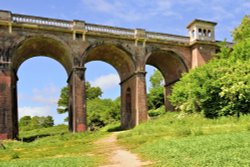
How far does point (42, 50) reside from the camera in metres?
31.4

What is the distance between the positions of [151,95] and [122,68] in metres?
18.4

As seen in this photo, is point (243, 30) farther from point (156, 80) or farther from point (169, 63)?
point (156, 80)

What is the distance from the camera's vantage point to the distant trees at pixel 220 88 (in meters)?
22.4

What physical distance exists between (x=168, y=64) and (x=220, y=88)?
13975 millimetres

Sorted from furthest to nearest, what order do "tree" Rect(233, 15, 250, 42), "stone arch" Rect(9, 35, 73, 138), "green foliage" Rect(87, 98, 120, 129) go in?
"green foliage" Rect(87, 98, 120, 129)
"tree" Rect(233, 15, 250, 42)
"stone arch" Rect(9, 35, 73, 138)

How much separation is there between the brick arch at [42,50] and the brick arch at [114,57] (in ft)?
7.34

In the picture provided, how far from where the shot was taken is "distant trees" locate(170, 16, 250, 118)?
883 inches

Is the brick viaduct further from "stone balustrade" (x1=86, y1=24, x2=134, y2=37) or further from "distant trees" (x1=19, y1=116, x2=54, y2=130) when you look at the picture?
"distant trees" (x1=19, y1=116, x2=54, y2=130)

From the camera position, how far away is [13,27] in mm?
27250

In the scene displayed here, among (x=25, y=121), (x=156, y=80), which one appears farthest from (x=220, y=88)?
(x=25, y=121)

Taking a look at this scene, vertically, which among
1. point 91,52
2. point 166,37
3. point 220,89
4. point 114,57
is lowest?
point 220,89

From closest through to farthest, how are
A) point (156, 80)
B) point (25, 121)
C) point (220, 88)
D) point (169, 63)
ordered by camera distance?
1. point (220, 88)
2. point (169, 63)
3. point (156, 80)
4. point (25, 121)

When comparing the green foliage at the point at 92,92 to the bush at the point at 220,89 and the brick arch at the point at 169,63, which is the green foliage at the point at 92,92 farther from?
the bush at the point at 220,89

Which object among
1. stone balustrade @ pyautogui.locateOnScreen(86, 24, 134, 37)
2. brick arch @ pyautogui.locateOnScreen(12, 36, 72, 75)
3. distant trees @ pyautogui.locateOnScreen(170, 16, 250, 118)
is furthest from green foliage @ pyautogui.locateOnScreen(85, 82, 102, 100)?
distant trees @ pyautogui.locateOnScreen(170, 16, 250, 118)
